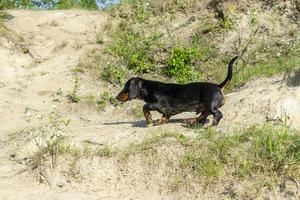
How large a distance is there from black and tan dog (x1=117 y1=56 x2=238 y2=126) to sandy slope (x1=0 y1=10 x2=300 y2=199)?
275 mm

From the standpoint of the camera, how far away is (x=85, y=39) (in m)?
13.2

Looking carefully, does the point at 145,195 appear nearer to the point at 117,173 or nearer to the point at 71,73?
the point at 117,173

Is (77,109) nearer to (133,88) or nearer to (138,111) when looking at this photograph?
(138,111)

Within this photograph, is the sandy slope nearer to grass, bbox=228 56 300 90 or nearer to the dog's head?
grass, bbox=228 56 300 90

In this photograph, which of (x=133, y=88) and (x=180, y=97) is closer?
(x=180, y=97)

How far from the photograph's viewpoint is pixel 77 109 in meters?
10.5

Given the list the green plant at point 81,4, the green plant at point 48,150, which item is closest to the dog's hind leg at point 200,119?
the green plant at point 48,150

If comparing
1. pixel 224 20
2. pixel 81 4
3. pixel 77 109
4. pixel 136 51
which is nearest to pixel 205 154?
pixel 77 109

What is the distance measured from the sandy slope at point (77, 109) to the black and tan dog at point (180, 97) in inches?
10.8

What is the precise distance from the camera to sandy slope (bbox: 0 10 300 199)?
6.39 m

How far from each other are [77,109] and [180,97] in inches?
132

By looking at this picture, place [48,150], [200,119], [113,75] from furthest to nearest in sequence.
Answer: [113,75]
[200,119]
[48,150]

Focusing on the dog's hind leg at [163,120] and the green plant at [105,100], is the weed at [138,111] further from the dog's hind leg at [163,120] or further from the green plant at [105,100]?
the dog's hind leg at [163,120]

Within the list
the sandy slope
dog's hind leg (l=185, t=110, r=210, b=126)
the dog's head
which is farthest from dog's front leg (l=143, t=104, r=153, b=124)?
dog's hind leg (l=185, t=110, r=210, b=126)
